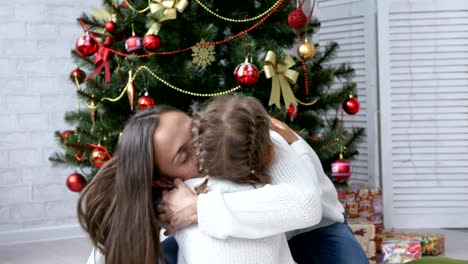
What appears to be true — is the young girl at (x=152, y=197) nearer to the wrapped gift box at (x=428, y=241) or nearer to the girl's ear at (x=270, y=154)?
the girl's ear at (x=270, y=154)

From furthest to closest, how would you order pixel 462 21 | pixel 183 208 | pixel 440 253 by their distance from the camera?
pixel 462 21
pixel 440 253
pixel 183 208

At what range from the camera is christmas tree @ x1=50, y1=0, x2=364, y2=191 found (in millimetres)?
2322

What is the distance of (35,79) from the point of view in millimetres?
3961

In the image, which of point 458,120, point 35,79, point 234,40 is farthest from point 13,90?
point 458,120

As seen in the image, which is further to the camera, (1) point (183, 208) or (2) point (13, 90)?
(2) point (13, 90)

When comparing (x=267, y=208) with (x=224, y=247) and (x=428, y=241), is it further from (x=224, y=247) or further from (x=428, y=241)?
(x=428, y=241)

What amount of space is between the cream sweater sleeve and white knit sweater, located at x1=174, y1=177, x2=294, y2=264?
0.02 m

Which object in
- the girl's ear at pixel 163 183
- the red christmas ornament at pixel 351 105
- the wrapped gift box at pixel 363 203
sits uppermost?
the red christmas ornament at pixel 351 105

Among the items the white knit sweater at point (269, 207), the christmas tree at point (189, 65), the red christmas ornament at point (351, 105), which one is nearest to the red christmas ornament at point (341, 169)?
the christmas tree at point (189, 65)

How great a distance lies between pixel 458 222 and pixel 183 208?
3040mm

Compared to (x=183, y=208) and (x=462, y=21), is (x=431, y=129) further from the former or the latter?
(x=183, y=208)

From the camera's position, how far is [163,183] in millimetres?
1246

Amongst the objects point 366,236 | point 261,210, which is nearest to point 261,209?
point 261,210

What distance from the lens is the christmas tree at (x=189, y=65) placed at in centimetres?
232
